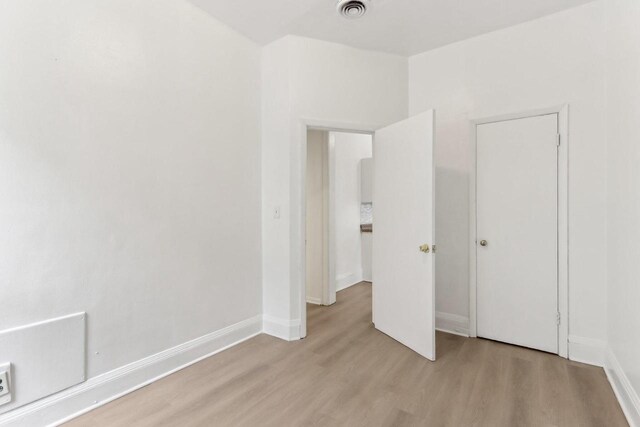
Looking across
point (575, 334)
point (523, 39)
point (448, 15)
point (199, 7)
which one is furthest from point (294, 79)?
point (575, 334)

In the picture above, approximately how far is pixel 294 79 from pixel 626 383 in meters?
3.16

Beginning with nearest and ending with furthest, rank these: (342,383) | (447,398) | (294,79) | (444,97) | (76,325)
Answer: (76,325), (447,398), (342,383), (294,79), (444,97)

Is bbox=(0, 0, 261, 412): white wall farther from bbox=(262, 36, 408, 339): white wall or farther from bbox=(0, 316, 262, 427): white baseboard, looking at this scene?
bbox=(262, 36, 408, 339): white wall

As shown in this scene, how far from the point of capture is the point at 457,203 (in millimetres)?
2994

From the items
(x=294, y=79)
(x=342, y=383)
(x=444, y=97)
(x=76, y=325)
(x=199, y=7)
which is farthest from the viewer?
(x=444, y=97)

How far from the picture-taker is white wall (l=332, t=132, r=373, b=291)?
4555mm

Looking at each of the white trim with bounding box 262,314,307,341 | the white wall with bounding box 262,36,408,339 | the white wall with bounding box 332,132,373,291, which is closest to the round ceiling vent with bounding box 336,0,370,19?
the white wall with bounding box 262,36,408,339

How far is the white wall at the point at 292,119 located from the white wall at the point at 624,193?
177 centimetres

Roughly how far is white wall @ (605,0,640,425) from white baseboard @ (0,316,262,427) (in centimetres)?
271

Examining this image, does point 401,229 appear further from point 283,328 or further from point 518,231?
point 283,328

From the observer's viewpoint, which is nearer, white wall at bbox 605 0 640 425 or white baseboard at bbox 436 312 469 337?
white wall at bbox 605 0 640 425

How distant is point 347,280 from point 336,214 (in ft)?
3.42

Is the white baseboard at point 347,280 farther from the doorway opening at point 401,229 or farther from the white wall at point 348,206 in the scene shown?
the doorway opening at point 401,229

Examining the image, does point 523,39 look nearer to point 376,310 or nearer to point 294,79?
point 294,79
